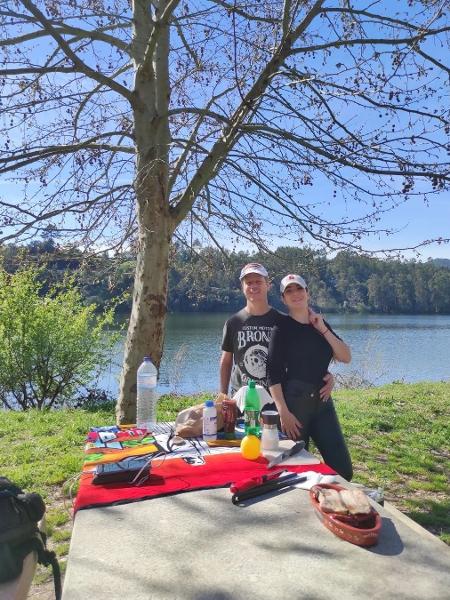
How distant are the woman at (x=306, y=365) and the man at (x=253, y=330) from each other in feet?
0.39

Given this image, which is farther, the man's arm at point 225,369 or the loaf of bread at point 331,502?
the man's arm at point 225,369

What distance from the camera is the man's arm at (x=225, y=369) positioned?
374 centimetres

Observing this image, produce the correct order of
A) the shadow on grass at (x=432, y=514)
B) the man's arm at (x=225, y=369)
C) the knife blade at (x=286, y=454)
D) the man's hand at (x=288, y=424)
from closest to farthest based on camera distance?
the knife blade at (x=286, y=454), the man's hand at (x=288, y=424), the man's arm at (x=225, y=369), the shadow on grass at (x=432, y=514)

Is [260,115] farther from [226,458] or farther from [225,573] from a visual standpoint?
[225,573]

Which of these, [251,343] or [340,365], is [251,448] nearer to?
[251,343]

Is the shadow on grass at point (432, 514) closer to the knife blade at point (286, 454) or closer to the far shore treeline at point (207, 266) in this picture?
the knife blade at point (286, 454)

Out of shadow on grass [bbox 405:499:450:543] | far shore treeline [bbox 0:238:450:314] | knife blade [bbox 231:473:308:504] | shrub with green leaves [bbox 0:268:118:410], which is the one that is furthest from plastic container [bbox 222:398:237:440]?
shrub with green leaves [bbox 0:268:118:410]

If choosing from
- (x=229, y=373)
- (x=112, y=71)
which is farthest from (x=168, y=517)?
(x=112, y=71)

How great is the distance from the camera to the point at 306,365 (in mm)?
3338

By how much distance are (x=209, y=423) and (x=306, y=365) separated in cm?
80

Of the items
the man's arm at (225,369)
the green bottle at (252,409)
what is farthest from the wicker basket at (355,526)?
the man's arm at (225,369)

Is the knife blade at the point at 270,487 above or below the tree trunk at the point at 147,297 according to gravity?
below

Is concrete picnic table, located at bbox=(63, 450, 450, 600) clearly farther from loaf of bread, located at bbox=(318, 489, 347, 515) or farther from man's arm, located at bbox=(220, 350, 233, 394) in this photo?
man's arm, located at bbox=(220, 350, 233, 394)

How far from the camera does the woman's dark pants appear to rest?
3314mm
